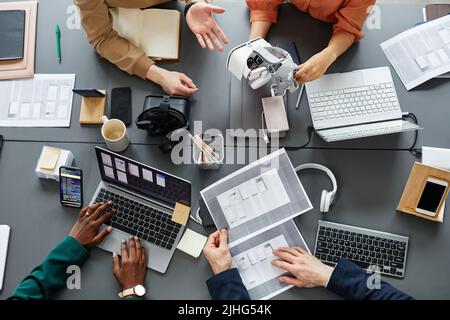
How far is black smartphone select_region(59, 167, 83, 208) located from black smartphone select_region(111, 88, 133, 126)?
234 millimetres

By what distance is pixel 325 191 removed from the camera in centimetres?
147

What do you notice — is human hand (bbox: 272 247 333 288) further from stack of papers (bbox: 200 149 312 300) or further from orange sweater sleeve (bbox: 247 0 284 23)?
orange sweater sleeve (bbox: 247 0 284 23)

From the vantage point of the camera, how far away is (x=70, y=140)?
160cm

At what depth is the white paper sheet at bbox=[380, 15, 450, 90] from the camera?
160 centimetres

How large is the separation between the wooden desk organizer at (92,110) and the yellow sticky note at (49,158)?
0.45ft

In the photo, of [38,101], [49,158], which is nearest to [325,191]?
[49,158]

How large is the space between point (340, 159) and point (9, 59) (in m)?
1.24

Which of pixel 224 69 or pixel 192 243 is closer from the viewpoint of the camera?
pixel 192 243

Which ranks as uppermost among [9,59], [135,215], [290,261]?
[9,59]

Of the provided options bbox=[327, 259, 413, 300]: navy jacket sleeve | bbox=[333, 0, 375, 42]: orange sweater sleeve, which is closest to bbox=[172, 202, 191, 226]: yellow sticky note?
bbox=[327, 259, 413, 300]: navy jacket sleeve

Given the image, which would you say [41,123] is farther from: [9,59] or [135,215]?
[135,215]

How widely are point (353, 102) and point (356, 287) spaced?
2.02 ft

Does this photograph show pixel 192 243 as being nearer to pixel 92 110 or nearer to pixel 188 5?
pixel 92 110
